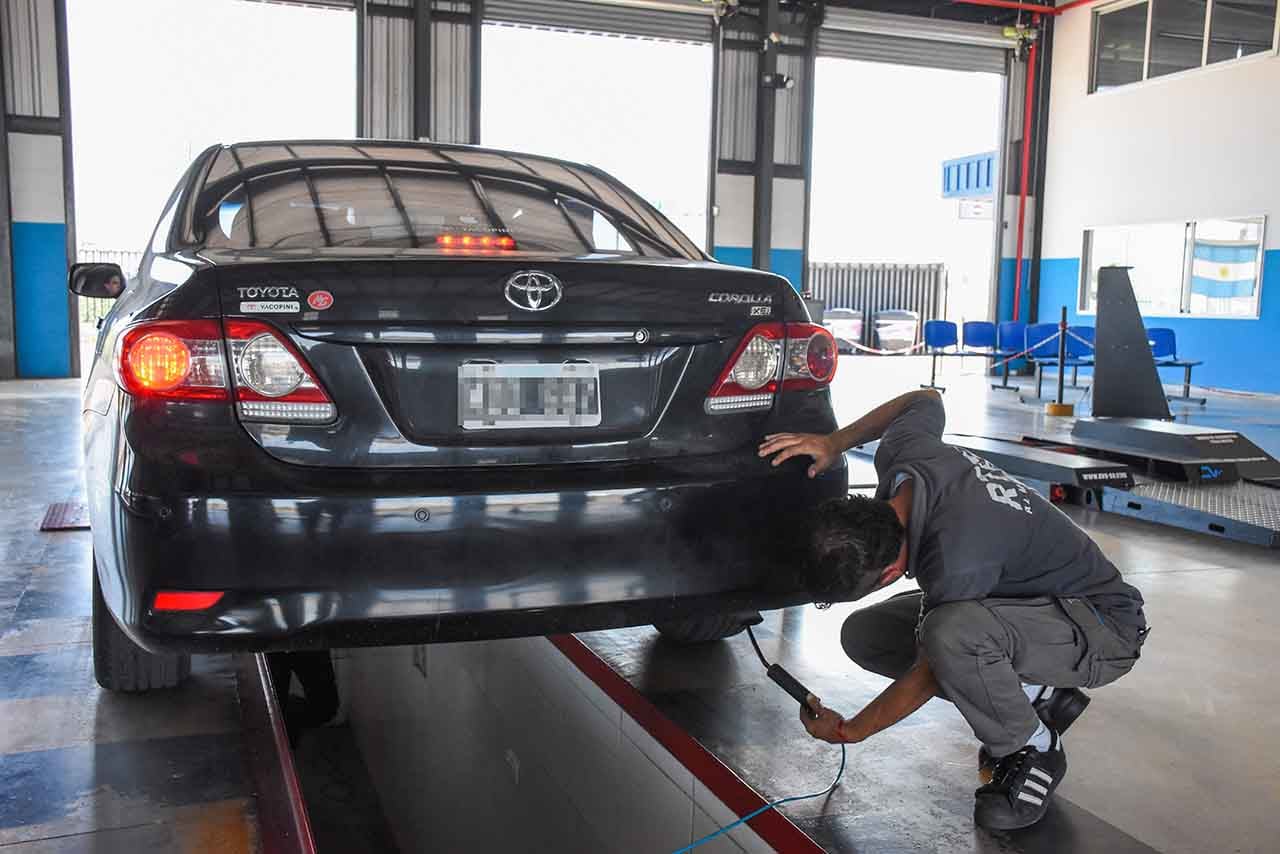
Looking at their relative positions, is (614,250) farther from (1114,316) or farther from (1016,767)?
(1114,316)

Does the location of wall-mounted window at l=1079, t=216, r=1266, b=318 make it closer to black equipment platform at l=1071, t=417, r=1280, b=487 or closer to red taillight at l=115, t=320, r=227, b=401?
black equipment platform at l=1071, t=417, r=1280, b=487

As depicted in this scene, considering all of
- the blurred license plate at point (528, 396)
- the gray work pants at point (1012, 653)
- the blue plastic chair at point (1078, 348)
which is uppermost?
the blurred license plate at point (528, 396)

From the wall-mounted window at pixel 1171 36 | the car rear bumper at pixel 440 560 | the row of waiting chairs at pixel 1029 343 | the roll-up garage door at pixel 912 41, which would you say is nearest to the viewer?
the car rear bumper at pixel 440 560

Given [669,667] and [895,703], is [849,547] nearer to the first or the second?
[895,703]

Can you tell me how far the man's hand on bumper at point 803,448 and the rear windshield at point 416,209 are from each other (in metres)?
0.59

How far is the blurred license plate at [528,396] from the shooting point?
6.26ft

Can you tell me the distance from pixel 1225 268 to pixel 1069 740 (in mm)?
12912

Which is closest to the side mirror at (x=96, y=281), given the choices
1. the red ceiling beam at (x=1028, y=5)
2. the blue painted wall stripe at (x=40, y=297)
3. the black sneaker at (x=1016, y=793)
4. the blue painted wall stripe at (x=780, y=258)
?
the black sneaker at (x=1016, y=793)

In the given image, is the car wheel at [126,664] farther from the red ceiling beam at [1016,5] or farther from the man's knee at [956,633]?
the red ceiling beam at [1016,5]

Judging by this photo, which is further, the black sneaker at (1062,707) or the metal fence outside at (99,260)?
the metal fence outside at (99,260)

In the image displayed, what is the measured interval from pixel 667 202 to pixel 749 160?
1.44m

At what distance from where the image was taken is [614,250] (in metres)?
2.54

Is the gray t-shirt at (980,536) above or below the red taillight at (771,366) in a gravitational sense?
below

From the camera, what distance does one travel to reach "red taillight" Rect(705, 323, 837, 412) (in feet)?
6.90
